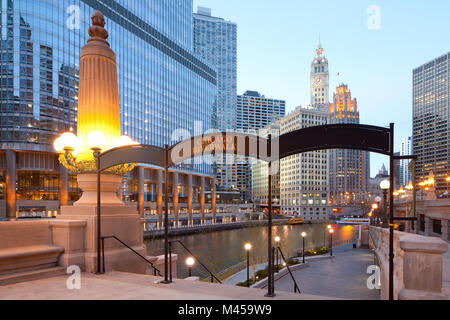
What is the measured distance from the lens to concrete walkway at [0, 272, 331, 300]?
6.53 meters

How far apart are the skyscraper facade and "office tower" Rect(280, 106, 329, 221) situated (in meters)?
78.1

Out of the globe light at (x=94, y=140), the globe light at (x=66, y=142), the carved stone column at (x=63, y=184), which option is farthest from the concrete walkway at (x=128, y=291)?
the carved stone column at (x=63, y=184)

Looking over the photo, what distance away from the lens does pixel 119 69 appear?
222 feet

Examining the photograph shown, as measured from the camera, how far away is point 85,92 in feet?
36.1

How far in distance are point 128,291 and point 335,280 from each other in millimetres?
15194

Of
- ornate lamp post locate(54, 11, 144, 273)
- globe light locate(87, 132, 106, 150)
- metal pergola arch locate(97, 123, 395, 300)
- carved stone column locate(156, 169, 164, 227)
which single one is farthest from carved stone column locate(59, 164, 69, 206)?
metal pergola arch locate(97, 123, 395, 300)

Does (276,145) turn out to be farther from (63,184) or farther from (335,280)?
(63,184)

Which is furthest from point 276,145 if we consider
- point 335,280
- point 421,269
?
point 335,280

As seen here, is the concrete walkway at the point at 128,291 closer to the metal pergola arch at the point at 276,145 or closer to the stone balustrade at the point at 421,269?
the metal pergola arch at the point at 276,145

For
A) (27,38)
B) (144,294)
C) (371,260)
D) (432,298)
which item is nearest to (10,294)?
(144,294)

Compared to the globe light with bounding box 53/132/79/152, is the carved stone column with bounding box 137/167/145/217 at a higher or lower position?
lower

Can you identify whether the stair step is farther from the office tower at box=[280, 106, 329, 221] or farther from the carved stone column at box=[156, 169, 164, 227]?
the office tower at box=[280, 106, 329, 221]

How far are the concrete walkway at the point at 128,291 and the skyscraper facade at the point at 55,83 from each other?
5318 centimetres

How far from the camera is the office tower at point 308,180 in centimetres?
14350
